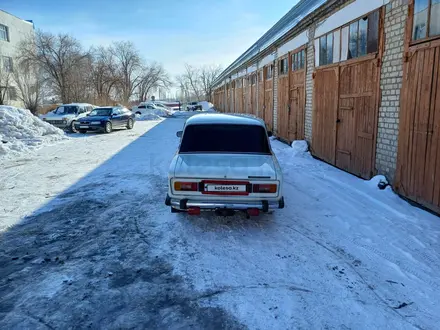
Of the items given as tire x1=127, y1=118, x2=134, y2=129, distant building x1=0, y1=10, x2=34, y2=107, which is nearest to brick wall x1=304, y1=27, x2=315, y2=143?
tire x1=127, y1=118, x2=134, y2=129

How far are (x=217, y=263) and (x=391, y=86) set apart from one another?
5160mm

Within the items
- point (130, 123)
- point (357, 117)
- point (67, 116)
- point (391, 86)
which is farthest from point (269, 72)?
point (67, 116)

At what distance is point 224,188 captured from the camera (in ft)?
15.0

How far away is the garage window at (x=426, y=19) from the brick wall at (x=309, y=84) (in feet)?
17.1

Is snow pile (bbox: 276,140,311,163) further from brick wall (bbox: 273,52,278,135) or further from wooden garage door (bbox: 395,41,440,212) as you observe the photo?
wooden garage door (bbox: 395,41,440,212)

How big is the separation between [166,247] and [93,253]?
0.92m

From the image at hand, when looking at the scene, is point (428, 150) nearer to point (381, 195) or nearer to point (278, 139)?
point (381, 195)

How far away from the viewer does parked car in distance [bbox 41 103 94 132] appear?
19494 millimetres

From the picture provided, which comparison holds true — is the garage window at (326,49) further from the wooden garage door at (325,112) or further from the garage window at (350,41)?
the wooden garage door at (325,112)

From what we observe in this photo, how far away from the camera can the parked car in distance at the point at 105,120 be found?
19203mm

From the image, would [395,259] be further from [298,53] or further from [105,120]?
[105,120]

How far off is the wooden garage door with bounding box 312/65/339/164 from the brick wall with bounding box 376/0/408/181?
7.23 ft

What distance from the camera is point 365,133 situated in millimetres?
7566

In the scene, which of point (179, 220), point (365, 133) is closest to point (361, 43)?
point (365, 133)
